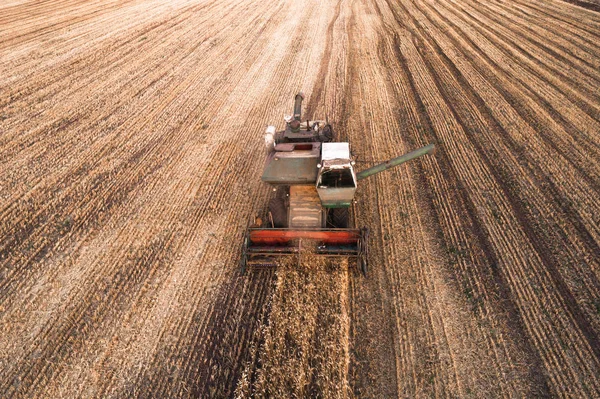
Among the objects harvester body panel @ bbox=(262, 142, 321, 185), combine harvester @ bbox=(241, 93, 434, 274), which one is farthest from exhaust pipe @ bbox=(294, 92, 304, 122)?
harvester body panel @ bbox=(262, 142, 321, 185)

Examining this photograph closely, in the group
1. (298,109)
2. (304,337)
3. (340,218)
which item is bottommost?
(304,337)

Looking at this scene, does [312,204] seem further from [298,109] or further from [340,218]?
[298,109]

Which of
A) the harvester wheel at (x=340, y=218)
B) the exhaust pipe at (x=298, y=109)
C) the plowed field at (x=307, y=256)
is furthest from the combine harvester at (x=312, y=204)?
the exhaust pipe at (x=298, y=109)

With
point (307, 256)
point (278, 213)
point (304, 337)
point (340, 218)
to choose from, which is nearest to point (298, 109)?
point (278, 213)

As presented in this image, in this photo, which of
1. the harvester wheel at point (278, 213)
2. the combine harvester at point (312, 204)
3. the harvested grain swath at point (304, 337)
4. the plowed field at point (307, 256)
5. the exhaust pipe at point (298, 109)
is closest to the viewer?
the harvested grain swath at point (304, 337)

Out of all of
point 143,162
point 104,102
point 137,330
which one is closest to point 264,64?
point 104,102

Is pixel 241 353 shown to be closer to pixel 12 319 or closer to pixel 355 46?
pixel 12 319

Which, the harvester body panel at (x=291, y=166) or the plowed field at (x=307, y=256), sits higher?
the harvester body panel at (x=291, y=166)

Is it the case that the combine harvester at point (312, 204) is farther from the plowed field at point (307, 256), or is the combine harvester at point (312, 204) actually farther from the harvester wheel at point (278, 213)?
the plowed field at point (307, 256)
